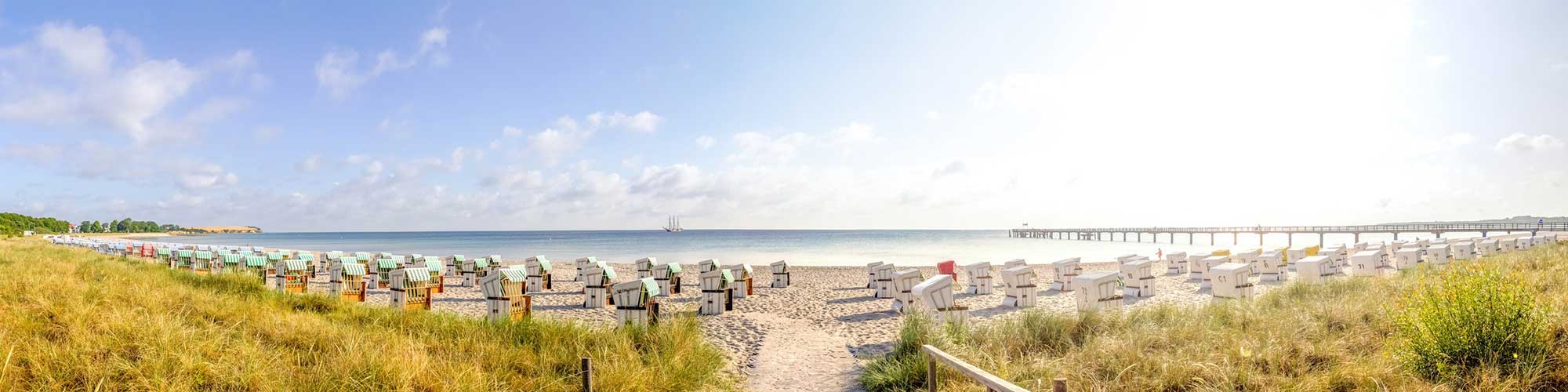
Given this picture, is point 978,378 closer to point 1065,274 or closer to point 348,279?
point 1065,274

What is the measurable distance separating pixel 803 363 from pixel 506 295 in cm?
644

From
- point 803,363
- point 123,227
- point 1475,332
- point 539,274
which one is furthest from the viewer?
point 123,227

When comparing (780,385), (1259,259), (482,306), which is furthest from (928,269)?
(780,385)

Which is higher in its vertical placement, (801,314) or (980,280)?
(980,280)

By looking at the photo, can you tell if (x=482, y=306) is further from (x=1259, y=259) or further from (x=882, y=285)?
(x=1259, y=259)

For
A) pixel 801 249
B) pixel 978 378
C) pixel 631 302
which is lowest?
pixel 801 249

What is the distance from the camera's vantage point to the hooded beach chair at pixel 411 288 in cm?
1061

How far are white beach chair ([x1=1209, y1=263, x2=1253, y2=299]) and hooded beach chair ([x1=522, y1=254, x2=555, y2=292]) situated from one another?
Answer: 12902 mm

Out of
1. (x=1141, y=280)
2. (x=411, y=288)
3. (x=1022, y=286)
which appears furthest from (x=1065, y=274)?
(x=411, y=288)

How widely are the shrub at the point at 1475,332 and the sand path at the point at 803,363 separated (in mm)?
4134

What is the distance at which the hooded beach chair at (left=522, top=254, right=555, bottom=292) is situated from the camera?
46.6 feet

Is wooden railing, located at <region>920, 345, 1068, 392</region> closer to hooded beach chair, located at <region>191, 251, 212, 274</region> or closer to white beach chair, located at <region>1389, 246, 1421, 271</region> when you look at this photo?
white beach chair, located at <region>1389, 246, 1421, 271</region>

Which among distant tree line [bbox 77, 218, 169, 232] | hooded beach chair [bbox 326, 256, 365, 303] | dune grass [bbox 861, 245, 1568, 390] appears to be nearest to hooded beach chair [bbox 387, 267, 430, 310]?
hooded beach chair [bbox 326, 256, 365, 303]

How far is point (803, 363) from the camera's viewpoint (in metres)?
6.91
